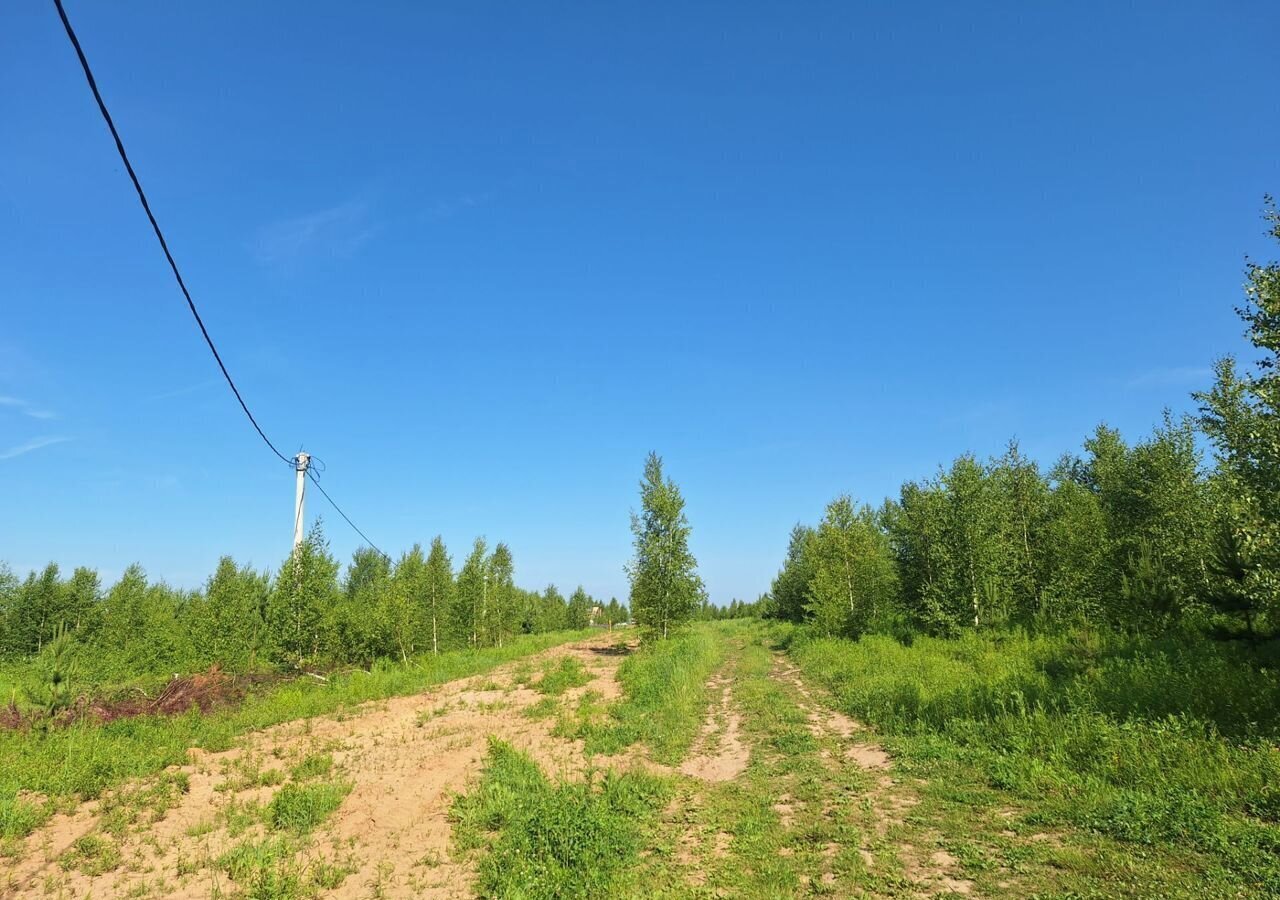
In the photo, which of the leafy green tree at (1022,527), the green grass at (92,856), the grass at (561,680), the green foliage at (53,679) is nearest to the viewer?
the green grass at (92,856)

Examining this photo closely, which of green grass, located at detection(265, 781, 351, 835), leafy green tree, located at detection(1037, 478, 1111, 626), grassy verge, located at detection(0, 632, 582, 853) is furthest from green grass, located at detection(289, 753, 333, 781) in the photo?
leafy green tree, located at detection(1037, 478, 1111, 626)

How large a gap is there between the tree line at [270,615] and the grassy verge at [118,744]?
10.7 ft

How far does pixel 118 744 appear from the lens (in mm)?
14055

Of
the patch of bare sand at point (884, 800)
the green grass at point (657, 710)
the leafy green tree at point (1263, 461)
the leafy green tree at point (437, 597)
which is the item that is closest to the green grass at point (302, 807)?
the green grass at point (657, 710)

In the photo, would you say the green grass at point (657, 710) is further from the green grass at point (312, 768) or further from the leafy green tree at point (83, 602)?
the leafy green tree at point (83, 602)

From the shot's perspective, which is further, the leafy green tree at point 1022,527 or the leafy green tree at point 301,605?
the leafy green tree at point 1022,527

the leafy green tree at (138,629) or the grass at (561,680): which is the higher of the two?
the leafy green tree at (138,629)

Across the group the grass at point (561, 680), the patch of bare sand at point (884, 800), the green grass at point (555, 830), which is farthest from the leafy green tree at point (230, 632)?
the patch of bare sand at point (884, 800)

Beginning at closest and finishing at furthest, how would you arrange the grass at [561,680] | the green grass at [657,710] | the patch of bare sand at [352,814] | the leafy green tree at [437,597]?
the patch of bare sand at [352,814] < the green grass at [657,710] < the grass at [561,680] < the leafy green tree at [437,597]

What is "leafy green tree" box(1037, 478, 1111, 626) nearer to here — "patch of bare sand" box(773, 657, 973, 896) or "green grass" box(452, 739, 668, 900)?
"patch of bare sand" box(773, 657, 973, 896)

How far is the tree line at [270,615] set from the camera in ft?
83.0

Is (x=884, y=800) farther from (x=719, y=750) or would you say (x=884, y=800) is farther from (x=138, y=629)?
(x=138, y=629)

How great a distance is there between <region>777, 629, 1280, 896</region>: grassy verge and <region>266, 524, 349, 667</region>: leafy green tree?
23281mm

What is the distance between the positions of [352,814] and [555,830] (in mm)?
4503
